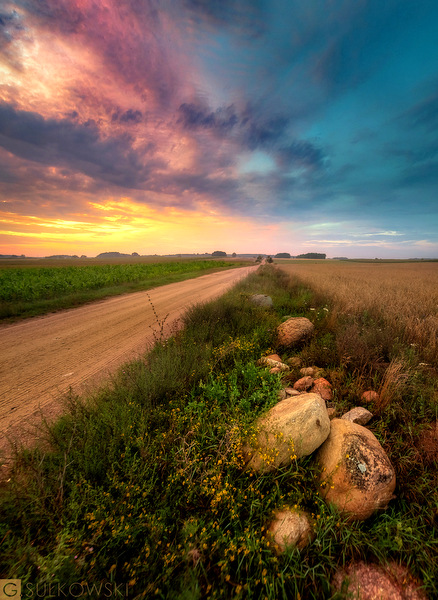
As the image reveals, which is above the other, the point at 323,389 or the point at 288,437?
the point at 288,437

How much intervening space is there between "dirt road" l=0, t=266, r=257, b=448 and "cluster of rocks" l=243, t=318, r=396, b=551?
2.81m

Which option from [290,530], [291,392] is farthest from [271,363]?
[290,530]

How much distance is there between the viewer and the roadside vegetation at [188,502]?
183cm

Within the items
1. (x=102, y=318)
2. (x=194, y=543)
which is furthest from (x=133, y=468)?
(x=102, y=318)

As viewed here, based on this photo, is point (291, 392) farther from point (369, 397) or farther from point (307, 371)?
point (369, 397)

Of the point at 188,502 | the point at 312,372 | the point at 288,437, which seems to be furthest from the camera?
the point at 312,372

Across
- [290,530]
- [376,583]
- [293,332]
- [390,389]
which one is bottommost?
[376,583]

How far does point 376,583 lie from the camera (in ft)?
6.24

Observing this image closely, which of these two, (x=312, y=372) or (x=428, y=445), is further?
(x=312, y=372)

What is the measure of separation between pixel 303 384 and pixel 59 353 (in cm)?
589

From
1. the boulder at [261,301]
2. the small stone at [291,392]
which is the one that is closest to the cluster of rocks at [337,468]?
the small stone at [291,392]

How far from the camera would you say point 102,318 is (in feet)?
29.7

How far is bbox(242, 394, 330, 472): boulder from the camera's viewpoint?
8.81ft

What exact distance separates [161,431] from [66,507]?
114 centimetres
